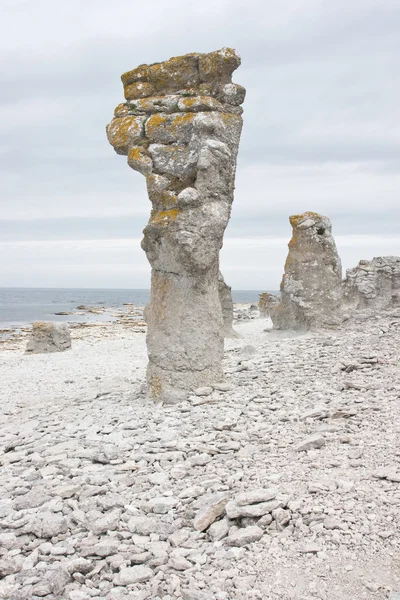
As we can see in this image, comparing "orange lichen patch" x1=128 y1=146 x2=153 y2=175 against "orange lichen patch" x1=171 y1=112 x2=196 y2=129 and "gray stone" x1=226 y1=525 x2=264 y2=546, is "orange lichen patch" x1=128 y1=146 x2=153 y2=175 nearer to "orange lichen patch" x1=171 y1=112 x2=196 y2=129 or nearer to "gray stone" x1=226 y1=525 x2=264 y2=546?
"orange lichen patch" x1=171 y1=112 x2=196 y2=129

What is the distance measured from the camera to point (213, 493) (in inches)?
211

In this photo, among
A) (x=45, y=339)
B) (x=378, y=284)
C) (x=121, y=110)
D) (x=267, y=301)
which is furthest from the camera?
(x=267, y=301)

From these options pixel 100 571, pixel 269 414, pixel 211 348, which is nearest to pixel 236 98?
pixel 211 348

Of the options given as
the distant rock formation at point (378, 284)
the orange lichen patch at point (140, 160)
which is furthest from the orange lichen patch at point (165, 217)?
the distant rock formation at point (378, 284)

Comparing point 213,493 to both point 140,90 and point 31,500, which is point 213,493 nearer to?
point 31,500

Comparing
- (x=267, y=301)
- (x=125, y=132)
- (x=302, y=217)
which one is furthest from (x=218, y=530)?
(x=267, y=301)

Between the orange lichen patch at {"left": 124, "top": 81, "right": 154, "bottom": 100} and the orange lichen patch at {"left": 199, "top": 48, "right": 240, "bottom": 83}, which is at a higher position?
the orange lichen patch at {"left": 199, "top": 48, "right": 240, "bottom": 83}

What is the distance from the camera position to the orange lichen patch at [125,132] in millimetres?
9820

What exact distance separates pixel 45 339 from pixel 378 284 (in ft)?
58.1

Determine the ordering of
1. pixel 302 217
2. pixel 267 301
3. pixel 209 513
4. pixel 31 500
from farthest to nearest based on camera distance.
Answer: pixel 267 301, pixel 302 217, pixel 31 500, pixel 209 513

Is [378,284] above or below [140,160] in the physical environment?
below

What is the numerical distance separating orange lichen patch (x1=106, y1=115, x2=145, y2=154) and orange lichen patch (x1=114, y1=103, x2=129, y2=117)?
12cm

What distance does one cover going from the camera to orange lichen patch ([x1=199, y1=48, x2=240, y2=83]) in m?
9.76

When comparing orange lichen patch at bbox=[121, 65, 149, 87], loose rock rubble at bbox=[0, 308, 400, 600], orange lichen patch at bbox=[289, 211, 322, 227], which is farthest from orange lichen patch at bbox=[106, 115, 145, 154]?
orange lichen patch at bbox=[289, 211, 322, 227]
